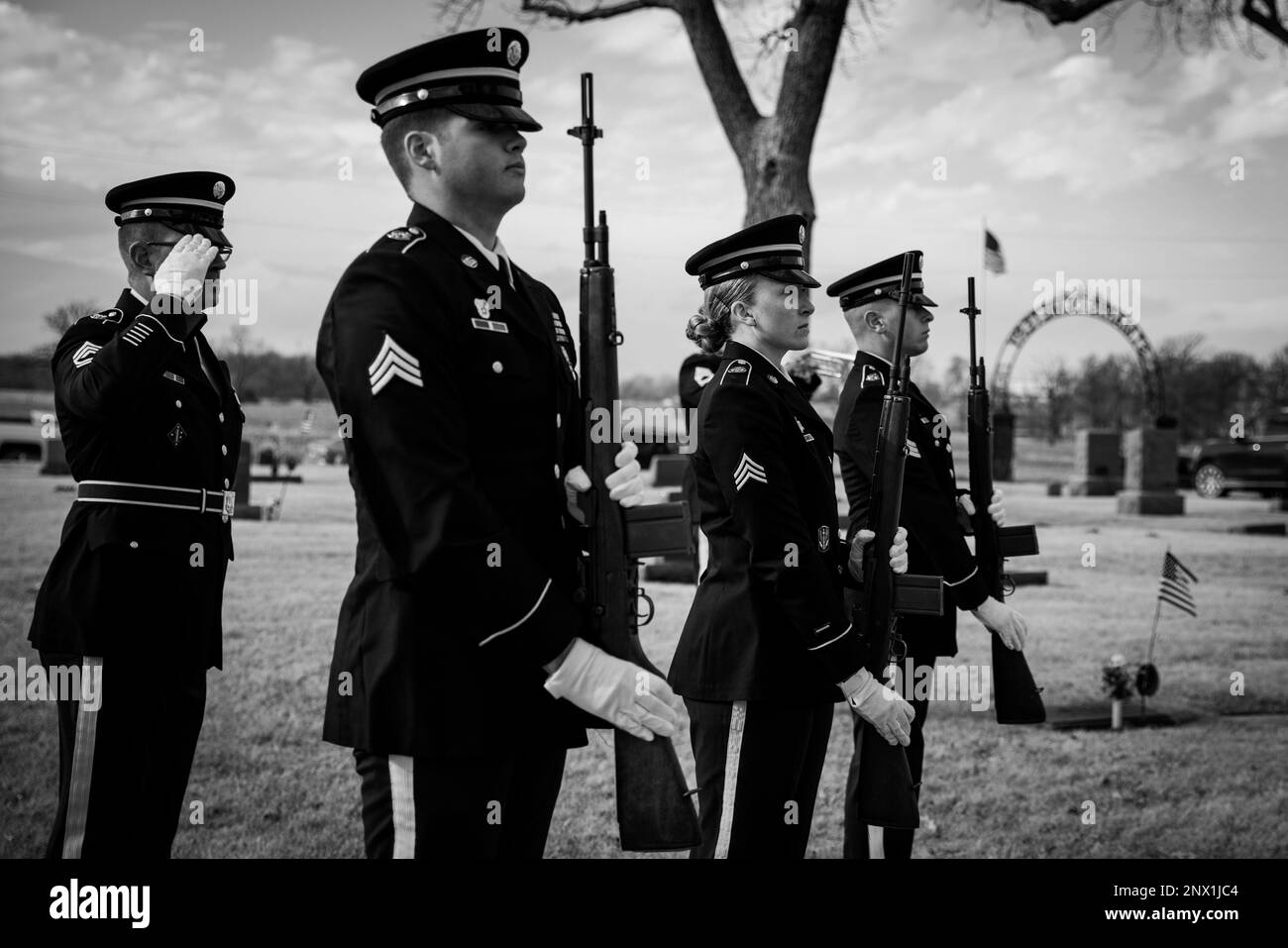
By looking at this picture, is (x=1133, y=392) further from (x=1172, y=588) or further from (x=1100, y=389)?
(x=1172, y=588)

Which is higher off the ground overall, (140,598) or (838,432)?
(838,432)

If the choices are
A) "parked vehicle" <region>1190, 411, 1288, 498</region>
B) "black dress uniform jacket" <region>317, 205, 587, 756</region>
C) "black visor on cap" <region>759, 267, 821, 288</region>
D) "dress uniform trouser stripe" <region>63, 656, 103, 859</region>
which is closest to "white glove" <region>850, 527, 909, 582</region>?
"black visor on cap" <region>759, 267, 821, 288</region>

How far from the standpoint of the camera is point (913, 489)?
423 centimetres

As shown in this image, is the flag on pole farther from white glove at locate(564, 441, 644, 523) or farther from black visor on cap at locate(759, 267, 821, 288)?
white glove at locate(564, 441, 644, 523)

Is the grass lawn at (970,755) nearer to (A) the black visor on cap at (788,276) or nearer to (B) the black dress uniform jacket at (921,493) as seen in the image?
(B) the black dress uniform jacket at (921,493)

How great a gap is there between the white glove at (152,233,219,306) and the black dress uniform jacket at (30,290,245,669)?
0.35 ft

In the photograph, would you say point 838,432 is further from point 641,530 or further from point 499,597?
point 499,597

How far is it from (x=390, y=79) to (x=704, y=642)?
185 cm

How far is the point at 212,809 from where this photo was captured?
5.14 meters

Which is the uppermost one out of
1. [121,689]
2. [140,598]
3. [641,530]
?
[641,530]

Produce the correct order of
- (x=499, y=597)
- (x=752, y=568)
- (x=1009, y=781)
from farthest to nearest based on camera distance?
(x=1009, y=781) → (x=752, y=568) → (x=499, y=597)

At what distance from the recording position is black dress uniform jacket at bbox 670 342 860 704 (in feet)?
10.7

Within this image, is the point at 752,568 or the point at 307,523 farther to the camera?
the point at 307,523

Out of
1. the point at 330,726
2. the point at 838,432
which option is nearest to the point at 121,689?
the point at 330,726
